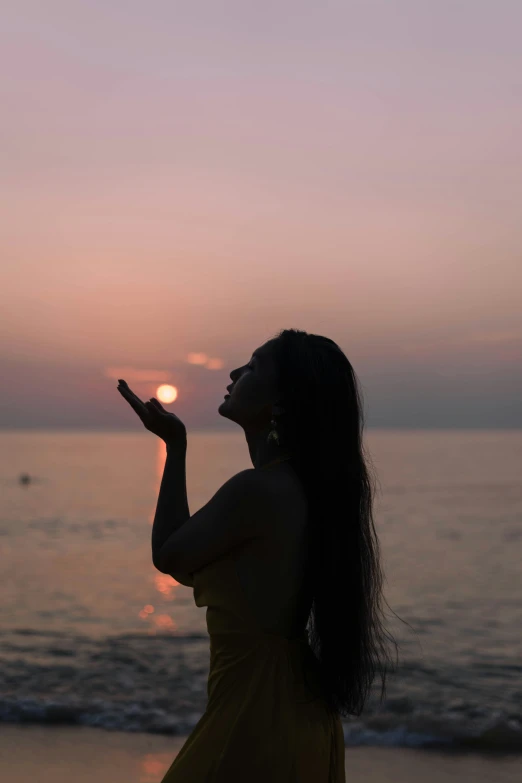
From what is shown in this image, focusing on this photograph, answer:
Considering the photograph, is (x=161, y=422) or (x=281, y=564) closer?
(x=281, y=564)

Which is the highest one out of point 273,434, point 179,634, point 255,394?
point 255,394

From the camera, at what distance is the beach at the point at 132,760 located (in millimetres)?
7090

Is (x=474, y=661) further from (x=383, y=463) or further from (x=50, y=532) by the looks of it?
(x=383, y=463)

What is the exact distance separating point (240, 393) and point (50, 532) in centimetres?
2950

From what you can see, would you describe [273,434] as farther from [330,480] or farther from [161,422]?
[161,422]

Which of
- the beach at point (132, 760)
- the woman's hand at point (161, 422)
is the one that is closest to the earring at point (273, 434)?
the woman's hand at point (161, 422)

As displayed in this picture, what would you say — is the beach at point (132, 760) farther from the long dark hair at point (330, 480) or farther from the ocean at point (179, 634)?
the long dark hair at point (330, 480)

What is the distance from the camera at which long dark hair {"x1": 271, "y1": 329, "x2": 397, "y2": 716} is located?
2.40m

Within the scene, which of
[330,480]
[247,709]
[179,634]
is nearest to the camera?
[247,709]

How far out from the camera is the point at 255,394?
2.44m

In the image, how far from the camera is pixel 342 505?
2.44 meters

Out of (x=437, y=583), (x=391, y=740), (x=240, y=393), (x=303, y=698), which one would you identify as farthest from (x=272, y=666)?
(x=437, y=583)

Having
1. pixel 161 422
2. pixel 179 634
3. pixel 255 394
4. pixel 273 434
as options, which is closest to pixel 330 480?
pixel 273 434

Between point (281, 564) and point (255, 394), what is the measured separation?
1.57 ft
